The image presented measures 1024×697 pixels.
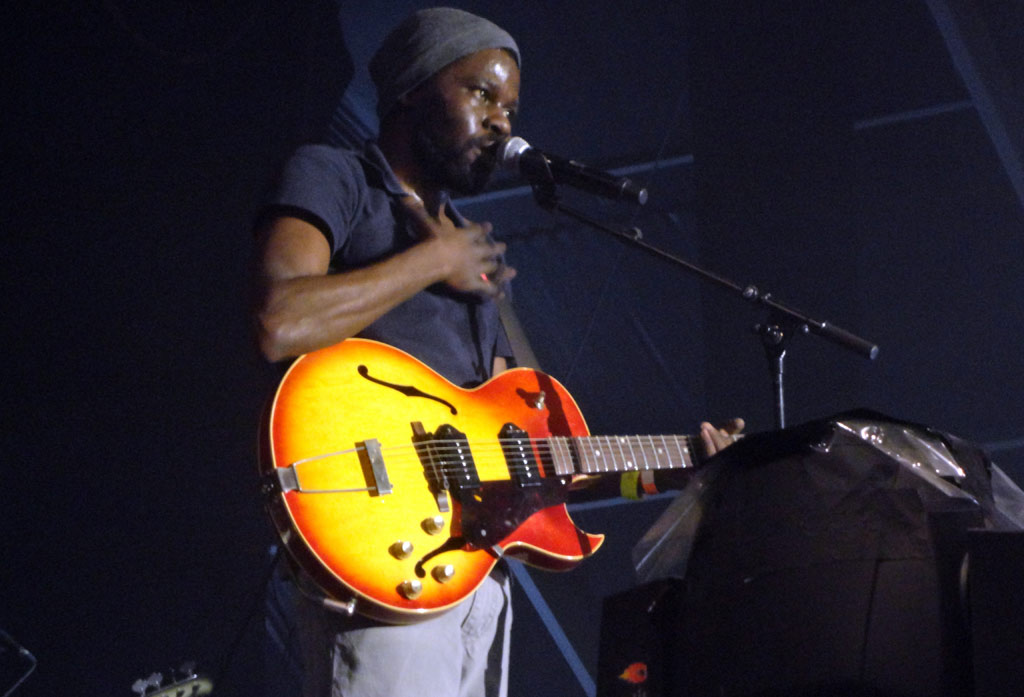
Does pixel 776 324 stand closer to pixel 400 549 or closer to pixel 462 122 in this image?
pixel 462 122

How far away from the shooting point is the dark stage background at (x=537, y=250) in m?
2.56

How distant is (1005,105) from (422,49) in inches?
81.7

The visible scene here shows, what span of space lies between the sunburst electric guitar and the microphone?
0.42m

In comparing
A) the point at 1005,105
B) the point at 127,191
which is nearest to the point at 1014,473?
the point at 1005,105

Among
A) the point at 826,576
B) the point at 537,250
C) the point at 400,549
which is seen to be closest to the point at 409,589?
the point at 400,549

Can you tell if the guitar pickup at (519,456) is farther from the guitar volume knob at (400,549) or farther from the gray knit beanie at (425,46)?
the gray knit beanie at (425,46)

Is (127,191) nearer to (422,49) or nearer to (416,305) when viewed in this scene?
(422,49)

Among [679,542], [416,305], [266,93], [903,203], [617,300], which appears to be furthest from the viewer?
[617,300]

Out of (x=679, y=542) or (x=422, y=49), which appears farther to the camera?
(x=422, y=49)

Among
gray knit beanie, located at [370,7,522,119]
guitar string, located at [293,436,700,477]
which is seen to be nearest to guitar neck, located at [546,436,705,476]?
guitar string, located at [293,436,700,477]

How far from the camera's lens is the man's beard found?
83.7 inches

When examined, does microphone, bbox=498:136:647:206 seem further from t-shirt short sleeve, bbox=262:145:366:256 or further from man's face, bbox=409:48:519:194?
t-shirt short sleeve, bbox=262:145:366:256

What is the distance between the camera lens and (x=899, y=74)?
127 inches

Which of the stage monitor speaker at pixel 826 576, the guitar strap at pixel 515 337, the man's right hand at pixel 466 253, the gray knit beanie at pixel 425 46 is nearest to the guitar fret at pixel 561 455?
the man's right hand at pixel 466 253
